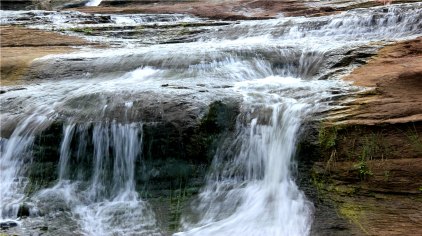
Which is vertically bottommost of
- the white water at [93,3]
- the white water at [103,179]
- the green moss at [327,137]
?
the white water at [103,179]

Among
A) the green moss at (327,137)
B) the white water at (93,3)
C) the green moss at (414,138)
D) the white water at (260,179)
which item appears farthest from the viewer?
the white water at (93,3)

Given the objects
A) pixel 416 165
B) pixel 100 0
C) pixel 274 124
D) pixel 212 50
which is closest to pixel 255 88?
pixel 274 124

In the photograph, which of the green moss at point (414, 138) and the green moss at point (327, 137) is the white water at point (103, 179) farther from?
the green moss at point (414, 138)

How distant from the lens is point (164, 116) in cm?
604

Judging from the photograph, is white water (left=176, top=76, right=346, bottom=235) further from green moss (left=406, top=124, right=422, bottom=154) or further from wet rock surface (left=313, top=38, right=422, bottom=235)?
green moss (left=406, top=124, right=422, bottom=154)

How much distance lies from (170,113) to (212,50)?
3.34 metres

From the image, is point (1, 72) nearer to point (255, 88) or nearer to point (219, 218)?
point (255, 88)

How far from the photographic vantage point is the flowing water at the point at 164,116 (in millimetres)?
5312

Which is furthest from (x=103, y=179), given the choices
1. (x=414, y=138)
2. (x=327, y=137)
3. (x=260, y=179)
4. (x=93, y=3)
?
(x=93, y=3)

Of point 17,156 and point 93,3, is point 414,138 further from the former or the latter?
point 93,3

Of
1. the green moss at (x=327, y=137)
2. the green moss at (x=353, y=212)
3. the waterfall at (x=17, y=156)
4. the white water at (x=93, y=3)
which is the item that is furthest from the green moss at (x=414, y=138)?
the white water at (x=93, y=3)

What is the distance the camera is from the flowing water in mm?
5312

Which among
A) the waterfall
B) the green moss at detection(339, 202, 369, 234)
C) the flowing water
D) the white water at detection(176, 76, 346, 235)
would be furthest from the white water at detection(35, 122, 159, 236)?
the green moss at detection(339, 202, 369, 234)

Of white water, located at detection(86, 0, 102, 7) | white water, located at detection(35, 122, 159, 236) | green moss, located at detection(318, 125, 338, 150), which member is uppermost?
white water, located at detection(86, 0, 102, 7)
